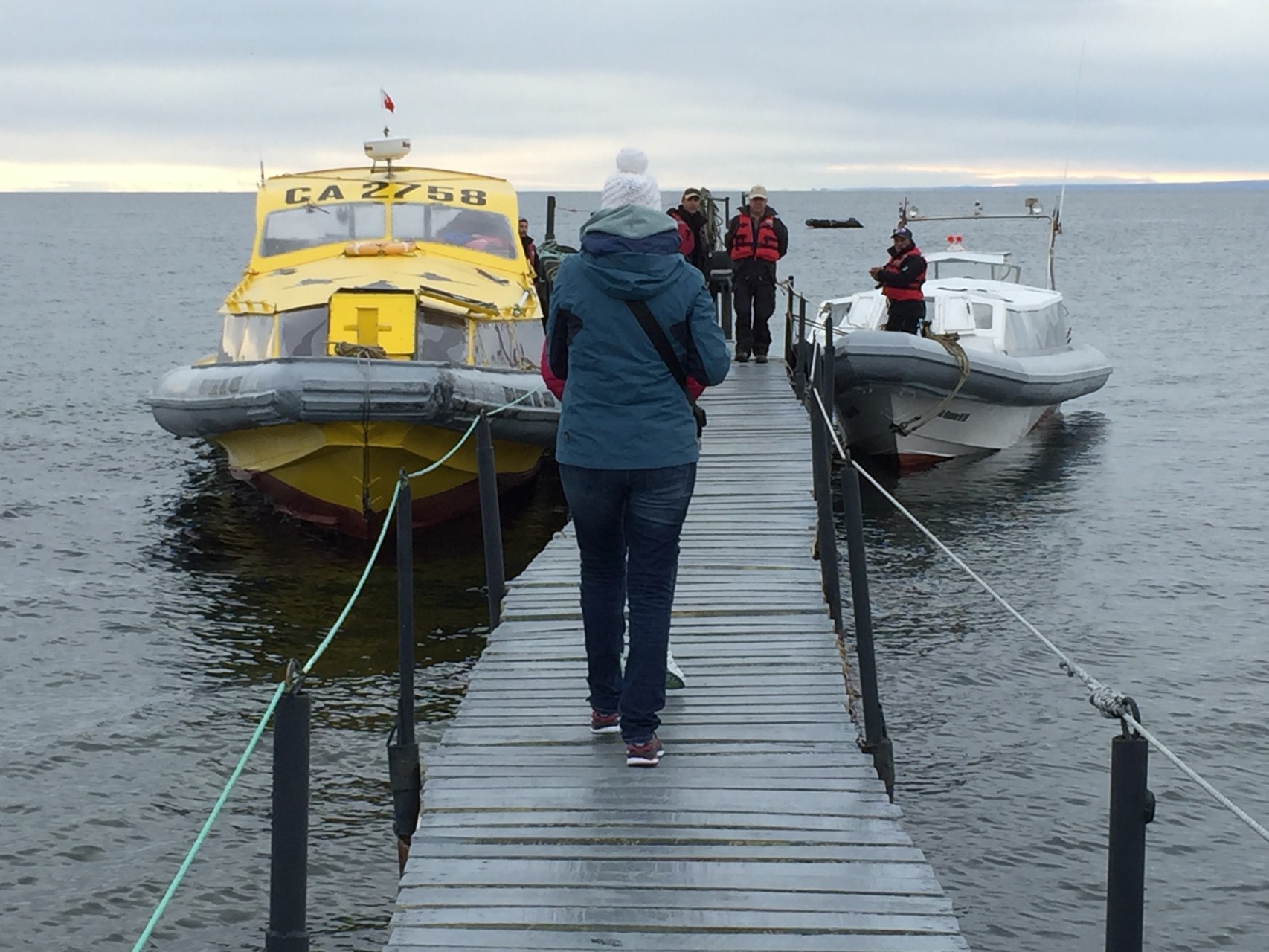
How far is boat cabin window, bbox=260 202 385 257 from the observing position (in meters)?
16.3

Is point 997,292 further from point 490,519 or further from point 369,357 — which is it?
point 490,519

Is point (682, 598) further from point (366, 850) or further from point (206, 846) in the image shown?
point (206, 846)

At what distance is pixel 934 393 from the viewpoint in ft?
62.2

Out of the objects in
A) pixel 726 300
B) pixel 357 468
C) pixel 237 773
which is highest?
pixel 726 300

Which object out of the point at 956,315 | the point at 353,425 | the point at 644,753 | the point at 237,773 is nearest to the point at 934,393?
the point at 956,315

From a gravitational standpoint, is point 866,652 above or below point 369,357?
below

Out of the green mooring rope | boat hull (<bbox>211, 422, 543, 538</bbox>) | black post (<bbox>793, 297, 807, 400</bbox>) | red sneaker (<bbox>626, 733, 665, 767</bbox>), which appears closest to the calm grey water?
boat hull (<bbox>211, 422, 543, 538</bbox>)

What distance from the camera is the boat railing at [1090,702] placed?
3.90m

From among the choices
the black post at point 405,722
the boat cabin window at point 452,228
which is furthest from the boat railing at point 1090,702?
the boat cabin window at point 452,228

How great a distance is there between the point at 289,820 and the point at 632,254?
2.46 metres

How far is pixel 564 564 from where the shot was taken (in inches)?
386

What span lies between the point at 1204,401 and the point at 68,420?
20600mm

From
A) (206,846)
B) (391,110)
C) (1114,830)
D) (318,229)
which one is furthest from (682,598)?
(391,110)

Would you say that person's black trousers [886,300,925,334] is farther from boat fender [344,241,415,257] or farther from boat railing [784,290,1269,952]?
boat fender [344,241,415,257]
